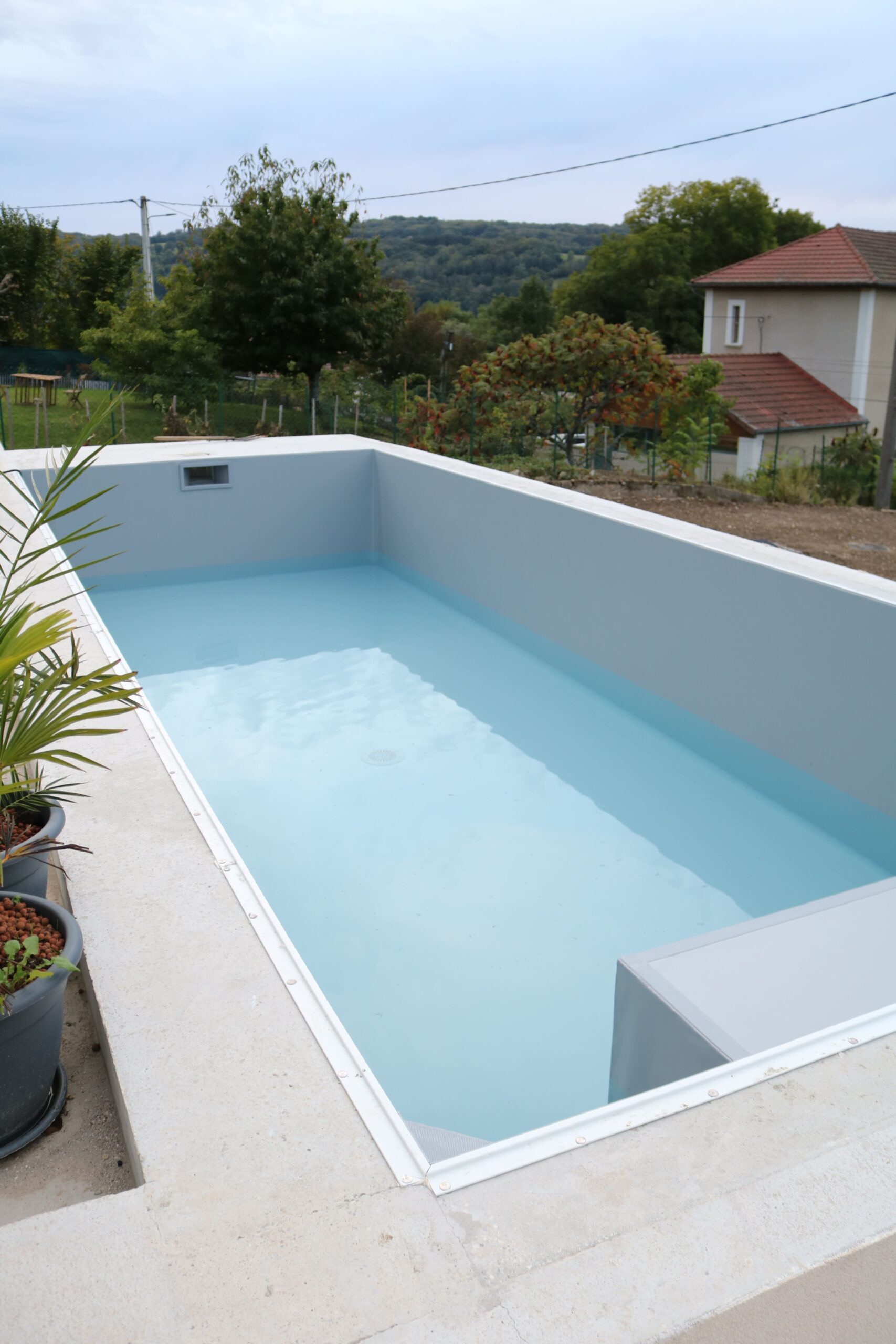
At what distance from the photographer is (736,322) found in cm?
3102

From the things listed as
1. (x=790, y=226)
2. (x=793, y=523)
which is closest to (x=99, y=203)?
(x=793, y=523)

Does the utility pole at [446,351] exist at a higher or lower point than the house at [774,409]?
higher

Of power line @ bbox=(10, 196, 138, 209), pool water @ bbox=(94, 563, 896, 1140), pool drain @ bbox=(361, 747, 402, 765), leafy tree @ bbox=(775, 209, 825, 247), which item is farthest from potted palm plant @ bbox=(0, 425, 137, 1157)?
leafy tree @ bbox=(775, 209, 825, 247)

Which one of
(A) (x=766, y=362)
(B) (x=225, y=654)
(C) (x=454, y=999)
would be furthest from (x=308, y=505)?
(A) (x=766, y=362)

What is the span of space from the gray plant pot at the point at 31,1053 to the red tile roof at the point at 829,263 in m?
29.8

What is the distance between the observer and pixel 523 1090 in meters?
2.60

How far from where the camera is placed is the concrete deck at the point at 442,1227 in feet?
3.93

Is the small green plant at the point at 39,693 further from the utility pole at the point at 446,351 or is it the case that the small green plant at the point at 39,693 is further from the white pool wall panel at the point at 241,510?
the utility pole at the point at 446,351

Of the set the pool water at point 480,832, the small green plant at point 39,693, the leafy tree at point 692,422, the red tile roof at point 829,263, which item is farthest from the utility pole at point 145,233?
the small green plant at point 39,693

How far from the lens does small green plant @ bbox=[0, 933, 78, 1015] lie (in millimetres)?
1550

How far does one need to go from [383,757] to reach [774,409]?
76.2 feet

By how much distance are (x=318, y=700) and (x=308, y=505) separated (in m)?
2.75

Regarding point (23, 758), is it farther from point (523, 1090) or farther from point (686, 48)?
point (686, 48)

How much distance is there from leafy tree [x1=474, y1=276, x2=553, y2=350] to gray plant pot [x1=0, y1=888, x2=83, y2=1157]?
53.1 metres
